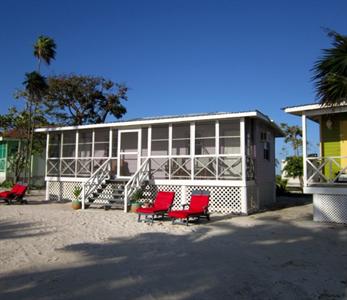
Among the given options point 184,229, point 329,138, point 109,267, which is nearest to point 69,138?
point 184,229

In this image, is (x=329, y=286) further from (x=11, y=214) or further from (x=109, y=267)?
(x=11, y=214)

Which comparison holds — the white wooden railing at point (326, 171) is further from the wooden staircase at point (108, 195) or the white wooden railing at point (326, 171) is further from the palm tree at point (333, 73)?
the wooden staircase at point (108, 195)

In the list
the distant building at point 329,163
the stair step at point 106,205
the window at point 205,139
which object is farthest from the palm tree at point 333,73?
the stair step at point 106,205

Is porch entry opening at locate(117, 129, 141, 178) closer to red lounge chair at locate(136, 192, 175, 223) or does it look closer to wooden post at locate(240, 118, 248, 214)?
red lounge chair at locate(136, 192, 175, 223)

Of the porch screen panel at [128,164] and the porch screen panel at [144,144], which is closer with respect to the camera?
the porch screen panel at [144,144]

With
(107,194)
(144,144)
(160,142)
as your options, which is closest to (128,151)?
(144,144)

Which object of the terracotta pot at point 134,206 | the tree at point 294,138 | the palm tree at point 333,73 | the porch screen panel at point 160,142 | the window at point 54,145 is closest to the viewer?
the palm tree at point 333,73

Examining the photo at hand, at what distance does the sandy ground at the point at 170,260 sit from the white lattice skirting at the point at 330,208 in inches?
22.6

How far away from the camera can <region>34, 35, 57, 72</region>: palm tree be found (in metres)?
22.4

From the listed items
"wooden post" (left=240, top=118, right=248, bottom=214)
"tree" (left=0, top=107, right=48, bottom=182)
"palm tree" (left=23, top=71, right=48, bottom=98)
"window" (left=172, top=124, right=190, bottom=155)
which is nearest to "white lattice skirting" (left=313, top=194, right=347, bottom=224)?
"wooden post" (left=240, top=118, right=248, bottom=214)

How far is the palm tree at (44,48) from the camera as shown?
22422 mm

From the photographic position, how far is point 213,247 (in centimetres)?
757

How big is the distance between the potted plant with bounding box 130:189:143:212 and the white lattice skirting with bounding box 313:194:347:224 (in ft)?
20.4

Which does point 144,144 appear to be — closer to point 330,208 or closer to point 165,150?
point 165,150
